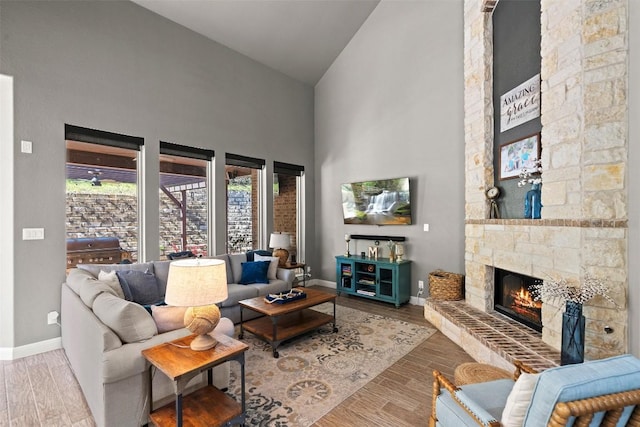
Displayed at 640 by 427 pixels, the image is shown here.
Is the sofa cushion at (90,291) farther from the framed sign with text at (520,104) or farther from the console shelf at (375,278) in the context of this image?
the framed sign with text at (520,104)

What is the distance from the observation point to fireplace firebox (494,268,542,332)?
117 inches

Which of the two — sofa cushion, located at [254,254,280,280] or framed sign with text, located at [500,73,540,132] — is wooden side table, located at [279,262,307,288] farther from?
framed sign with text, located at [500,73,540,132]

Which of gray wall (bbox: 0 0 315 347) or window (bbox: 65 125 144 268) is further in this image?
window (bbox: 65 125 144 268)

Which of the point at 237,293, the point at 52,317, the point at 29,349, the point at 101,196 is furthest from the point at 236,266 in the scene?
the point at 29,349

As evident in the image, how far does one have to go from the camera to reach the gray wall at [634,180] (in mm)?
2084

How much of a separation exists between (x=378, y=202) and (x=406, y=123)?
1.38 metres

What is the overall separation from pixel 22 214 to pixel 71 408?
215cm

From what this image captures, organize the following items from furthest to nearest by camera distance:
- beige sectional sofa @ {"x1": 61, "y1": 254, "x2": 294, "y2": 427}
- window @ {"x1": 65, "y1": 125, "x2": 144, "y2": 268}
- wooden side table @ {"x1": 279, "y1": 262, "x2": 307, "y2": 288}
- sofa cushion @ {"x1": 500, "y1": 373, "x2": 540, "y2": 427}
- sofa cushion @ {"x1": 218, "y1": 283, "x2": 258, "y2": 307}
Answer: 1. wooden side table @ {"x1": 279, "y1": 262, "x2": 307, "y2": 288}
2. sofa cushion @ {"x1": 218, "y1": 283, "x2": 258, "y2": 307}
3. window @ {"x1": 65, "y1": 125, "x2": 144, "y2": 268}
4. beige sectional sofa @ {"x1": 61, "y1": 254, "x2": 294, "y2": 427}
5. sofa cushion @ {"x1": 500, "y1": 373, "x2": 540, "y2": 427}

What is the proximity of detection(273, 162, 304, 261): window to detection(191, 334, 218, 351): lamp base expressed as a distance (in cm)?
401

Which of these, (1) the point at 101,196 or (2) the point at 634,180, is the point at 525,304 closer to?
(2) the point at 634,180

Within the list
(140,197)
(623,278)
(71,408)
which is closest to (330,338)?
(71,408)

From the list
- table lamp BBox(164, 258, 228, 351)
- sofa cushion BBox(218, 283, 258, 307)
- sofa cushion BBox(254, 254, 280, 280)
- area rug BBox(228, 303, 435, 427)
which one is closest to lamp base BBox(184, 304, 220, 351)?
table lamp BBox(164, 258, 228, 351)

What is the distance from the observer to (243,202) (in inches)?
218

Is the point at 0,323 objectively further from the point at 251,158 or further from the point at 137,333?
the point at 251,158
